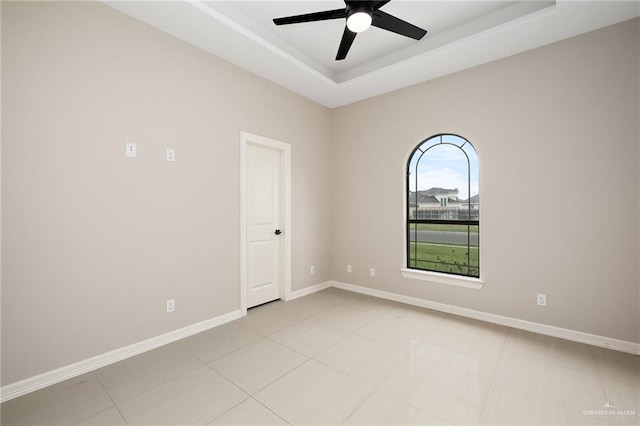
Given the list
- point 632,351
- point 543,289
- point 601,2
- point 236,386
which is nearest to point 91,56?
point 236,386

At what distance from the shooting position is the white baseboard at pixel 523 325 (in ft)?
8.20

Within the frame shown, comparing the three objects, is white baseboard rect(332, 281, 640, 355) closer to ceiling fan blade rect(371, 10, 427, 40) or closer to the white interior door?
the white interior door

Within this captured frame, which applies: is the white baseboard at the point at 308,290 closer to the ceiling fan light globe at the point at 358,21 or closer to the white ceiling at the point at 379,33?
the white ceiling at the point at 379,33

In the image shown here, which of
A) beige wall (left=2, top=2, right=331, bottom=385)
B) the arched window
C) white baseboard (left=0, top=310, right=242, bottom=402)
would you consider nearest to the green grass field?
the arched window

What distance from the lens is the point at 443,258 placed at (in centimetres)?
375

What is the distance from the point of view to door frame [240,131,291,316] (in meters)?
3.33

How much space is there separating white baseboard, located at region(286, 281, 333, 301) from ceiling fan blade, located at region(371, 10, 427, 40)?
337 centimetres

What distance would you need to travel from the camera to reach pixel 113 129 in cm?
236

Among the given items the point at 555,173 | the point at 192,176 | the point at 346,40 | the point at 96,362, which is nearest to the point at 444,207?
the point at 555,173

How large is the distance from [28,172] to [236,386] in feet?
7.11

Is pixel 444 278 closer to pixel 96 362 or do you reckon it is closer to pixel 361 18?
pixel 361 18

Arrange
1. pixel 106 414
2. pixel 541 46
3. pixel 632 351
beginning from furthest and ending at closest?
pixel 541 46 < pixel 632 351 < pixel 106 414

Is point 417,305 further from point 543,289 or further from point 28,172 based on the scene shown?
point 28,172

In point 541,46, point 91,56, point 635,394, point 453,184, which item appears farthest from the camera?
point 453,184
